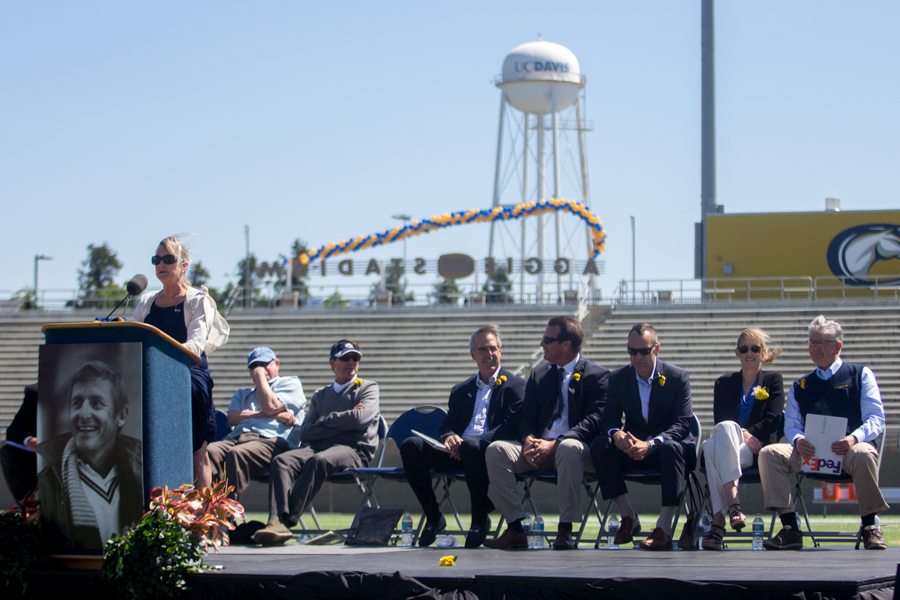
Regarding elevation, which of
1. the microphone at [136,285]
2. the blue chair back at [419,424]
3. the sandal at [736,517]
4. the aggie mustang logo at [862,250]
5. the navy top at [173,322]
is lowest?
the sandal at [736,517]

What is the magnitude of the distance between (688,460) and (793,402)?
2.61 ft

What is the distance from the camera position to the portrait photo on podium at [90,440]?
452cm

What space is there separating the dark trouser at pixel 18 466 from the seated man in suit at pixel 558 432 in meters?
2.81

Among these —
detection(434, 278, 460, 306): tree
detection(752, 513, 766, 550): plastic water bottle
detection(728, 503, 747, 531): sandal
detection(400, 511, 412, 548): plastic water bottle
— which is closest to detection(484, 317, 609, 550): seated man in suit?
detection(400, 511, 412, 548): plastic water bottle

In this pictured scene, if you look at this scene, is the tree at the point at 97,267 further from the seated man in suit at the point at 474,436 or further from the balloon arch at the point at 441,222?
the seated man in suit at the point at 474,436

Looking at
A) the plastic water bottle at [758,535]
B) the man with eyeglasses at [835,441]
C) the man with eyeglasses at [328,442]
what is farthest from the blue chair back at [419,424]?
the man with eyeglasses at [835,441]

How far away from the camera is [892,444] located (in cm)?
1612

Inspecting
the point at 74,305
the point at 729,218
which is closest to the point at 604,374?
the point at 729,218

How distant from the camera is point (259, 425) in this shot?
7.67 metres

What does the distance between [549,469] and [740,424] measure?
1299 millimetres

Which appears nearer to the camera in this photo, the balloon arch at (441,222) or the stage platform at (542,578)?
the stage platform at (542,578)

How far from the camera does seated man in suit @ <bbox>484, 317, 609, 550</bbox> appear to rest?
20.1 feet

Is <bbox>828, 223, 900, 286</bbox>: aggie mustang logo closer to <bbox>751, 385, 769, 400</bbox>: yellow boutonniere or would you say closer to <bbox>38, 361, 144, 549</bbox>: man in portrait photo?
<bbox>751, 385, 769, 400</bbox>: yellow boutonniere

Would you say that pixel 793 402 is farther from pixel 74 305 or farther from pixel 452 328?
pixel 74 305
